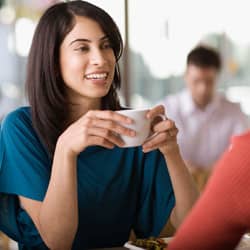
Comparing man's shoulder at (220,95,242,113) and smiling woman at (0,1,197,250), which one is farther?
man's shoulder at (220,95,242,113)

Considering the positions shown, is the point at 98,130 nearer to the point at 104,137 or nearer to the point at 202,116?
the point at 104,137

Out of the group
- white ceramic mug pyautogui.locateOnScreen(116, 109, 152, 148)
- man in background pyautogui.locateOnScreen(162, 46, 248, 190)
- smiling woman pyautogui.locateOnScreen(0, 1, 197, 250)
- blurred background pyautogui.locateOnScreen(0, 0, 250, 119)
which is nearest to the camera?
white ceramic mug pyautogui.locateOnScreen(116, 109, 152, 148)

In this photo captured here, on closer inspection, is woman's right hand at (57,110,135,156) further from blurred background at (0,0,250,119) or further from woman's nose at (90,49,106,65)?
blurred background at (0,0,250,119)

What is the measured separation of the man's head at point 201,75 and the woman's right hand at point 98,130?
2.48 metres

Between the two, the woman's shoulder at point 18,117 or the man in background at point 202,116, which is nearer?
the woman's shoulder at point 18,117

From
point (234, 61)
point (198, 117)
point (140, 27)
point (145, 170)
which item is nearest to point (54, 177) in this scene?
point (145, 170)

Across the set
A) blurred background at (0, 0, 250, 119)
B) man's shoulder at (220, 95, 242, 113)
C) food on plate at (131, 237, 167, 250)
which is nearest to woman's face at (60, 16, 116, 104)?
A: food on plate at (131, 237, 167, 250)

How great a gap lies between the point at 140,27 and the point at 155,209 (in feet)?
9.55

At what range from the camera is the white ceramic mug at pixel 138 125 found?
108 centimetres

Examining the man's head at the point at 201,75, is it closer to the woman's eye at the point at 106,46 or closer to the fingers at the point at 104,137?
the woman's eye at the point at 106,46

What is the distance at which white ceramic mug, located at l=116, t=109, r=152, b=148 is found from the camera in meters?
1.08

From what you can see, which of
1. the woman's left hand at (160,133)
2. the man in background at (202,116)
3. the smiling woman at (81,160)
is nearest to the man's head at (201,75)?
the man in background at (202,116)

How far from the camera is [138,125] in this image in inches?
42.8

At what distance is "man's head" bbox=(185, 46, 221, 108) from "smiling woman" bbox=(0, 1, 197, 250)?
84.8 inches
